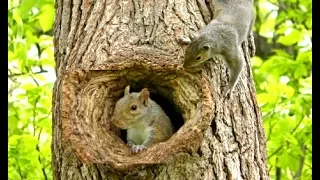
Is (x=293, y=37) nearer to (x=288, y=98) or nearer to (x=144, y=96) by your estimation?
(x=288, y=98)

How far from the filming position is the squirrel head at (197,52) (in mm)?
3127

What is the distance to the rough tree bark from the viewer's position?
2979mm

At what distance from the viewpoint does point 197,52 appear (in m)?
3.23

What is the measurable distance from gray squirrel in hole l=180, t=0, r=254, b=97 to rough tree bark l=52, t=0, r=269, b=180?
0.15 ft

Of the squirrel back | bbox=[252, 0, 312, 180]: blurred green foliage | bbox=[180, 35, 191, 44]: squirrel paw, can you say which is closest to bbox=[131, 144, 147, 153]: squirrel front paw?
the squirrel back

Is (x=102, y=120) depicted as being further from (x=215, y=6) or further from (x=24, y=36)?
(x=24, y=36)

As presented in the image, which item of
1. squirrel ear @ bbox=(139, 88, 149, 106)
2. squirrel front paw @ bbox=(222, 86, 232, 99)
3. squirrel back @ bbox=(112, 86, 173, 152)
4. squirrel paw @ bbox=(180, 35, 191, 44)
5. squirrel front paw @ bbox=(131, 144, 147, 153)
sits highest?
squirrel paw @ bbox=(180, 35, 191, 44)

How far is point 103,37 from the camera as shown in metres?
3.25

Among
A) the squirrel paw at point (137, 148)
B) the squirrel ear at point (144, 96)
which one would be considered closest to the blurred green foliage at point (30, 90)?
the squirrel ear at point (144, 96)

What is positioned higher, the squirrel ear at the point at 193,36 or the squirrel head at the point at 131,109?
the squirrel ear at the point at 193,36

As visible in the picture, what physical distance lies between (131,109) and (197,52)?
531 millimetres

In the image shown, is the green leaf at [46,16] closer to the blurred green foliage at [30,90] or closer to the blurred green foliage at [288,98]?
the blurred green foliage at [30,90]

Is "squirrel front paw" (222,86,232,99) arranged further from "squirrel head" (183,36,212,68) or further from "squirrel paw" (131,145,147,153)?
"squirrel paw" (131,145,147,153)
